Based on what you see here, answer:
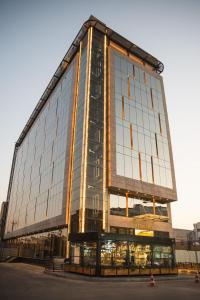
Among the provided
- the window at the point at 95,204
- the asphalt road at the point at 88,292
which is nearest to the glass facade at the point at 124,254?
the asphalt road at the point at 88,292

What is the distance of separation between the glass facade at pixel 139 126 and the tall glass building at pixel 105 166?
0.22 m

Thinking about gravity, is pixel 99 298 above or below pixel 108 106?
below

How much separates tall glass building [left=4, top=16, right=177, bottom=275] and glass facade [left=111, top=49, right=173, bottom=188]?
0.72 feet

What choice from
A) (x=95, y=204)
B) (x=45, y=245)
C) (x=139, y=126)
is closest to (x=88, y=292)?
(x=95, y=204)

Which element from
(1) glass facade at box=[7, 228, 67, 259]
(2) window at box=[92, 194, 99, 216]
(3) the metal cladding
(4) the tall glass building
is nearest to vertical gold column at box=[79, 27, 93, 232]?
(4) the tall glass building

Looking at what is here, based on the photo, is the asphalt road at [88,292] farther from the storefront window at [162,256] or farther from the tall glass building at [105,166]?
the storefront window at [162,256]

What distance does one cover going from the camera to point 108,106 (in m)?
49.1

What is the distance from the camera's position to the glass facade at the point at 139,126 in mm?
47438

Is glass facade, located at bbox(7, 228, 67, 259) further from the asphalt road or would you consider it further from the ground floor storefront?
the asphalt road

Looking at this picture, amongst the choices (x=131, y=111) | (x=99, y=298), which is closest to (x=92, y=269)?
(x=99, y=298)

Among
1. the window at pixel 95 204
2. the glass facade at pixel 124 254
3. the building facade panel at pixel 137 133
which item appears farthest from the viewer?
the building facade panel at pixel 137 133

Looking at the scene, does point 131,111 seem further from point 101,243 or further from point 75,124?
point 101,243

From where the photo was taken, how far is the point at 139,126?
171 ft

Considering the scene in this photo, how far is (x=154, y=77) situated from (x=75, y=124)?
27.7 metres
